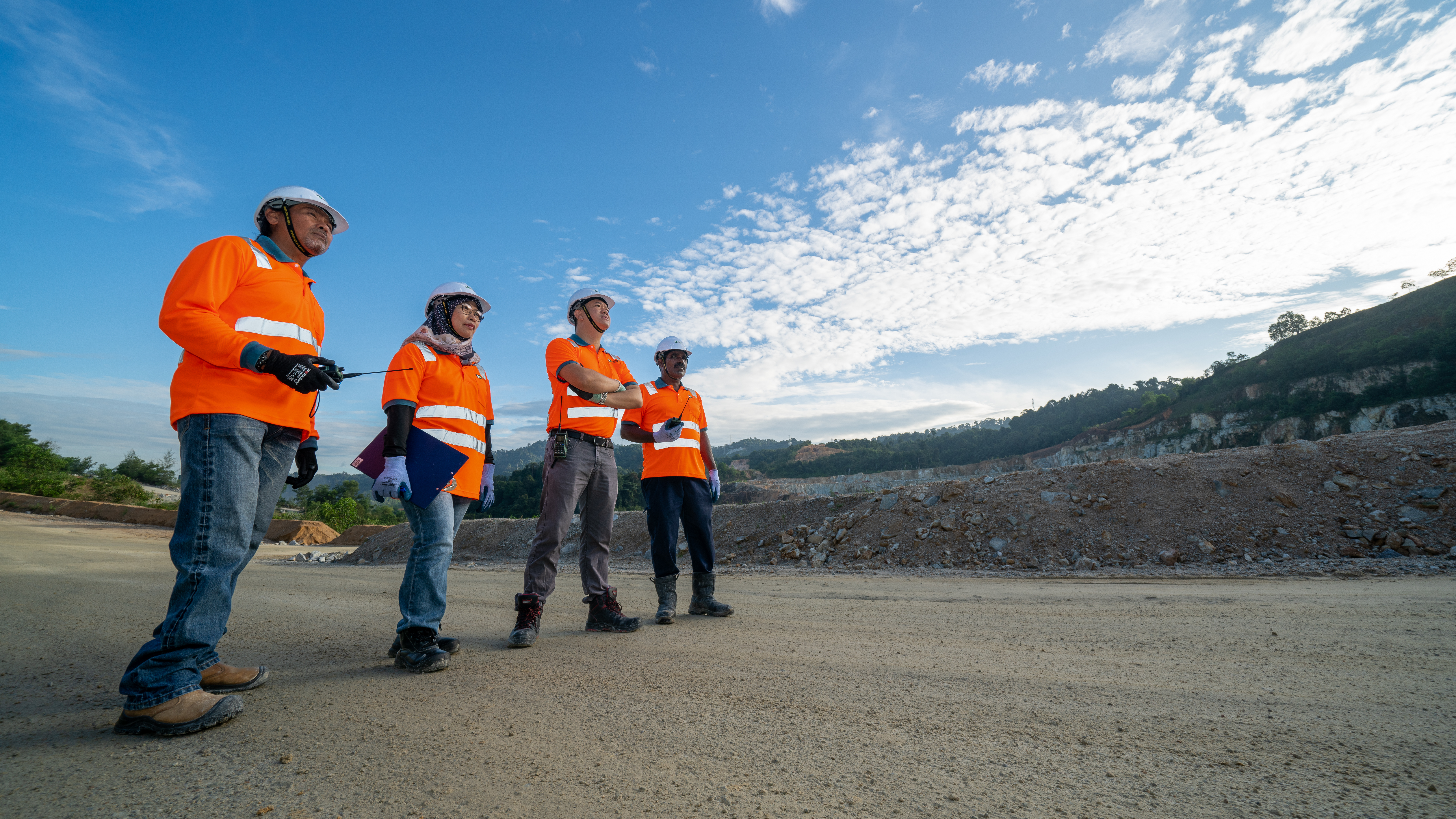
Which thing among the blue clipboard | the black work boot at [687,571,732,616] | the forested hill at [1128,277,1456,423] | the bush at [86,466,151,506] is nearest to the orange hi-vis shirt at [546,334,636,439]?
the blue clipboard

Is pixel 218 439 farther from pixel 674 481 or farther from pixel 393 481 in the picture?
pixel 674 481

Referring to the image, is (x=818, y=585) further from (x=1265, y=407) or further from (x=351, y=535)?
(x=1265, y=407)

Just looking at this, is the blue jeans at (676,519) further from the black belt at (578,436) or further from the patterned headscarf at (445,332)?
the patterned headscarf at (445,332)

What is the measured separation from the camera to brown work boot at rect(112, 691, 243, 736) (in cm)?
221

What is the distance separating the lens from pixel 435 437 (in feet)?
11.0

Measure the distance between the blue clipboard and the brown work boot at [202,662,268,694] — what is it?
1.05m

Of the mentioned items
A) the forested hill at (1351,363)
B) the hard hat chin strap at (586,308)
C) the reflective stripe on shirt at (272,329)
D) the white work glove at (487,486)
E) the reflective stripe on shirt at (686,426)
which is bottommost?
the white work glove at (487,486)

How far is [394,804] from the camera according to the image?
1.67 meters

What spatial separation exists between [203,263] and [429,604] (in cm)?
195

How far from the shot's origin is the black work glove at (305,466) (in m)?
3.08

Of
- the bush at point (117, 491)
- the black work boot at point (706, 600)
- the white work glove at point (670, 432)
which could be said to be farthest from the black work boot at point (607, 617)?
the bush at point (117, 491)

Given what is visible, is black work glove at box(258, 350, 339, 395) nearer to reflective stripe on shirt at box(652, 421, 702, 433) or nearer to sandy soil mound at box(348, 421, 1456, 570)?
reflective stripe on shirt at box(652, 421, 702, 433)

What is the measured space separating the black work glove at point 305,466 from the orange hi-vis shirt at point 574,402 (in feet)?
5.16

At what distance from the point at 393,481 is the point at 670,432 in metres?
2.33
